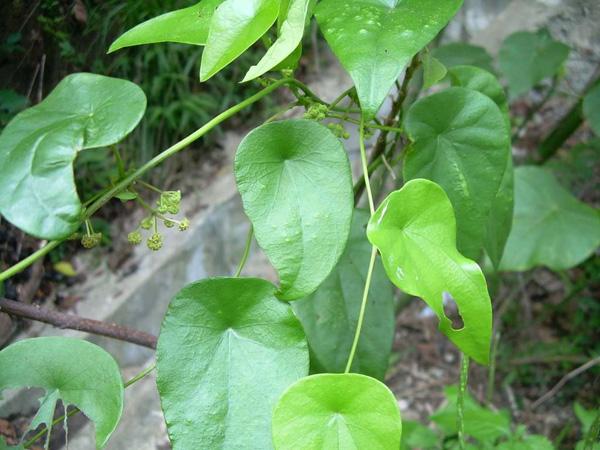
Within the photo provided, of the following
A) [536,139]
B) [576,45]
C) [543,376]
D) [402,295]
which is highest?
[576,45]

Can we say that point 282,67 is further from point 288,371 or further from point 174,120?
point 174,120

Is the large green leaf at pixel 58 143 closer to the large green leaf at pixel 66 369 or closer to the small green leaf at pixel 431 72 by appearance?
the large green leaf at pixel 66 369

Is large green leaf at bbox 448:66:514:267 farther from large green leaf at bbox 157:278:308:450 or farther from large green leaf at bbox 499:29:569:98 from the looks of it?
large green leaf at bbox 499:29:569:98

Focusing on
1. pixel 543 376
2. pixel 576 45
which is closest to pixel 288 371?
pixel 543 376

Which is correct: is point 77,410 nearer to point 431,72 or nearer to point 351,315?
point 351,315

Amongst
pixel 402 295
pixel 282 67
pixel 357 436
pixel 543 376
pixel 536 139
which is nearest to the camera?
pixel 357 436

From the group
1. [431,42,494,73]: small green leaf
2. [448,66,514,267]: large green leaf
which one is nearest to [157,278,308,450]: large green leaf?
[448,66,514,267]: large green leaf

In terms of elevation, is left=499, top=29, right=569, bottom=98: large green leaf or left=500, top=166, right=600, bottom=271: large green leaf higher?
left=499, top=29, right=569, bottom=98: large green leaf
